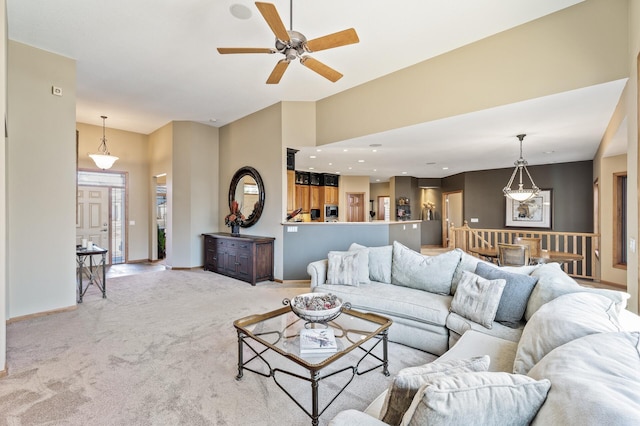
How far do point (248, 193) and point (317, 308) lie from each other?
4373 mm

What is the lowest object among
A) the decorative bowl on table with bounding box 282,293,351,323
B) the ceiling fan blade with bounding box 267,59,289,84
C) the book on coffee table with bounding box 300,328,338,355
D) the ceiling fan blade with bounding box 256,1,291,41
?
the book on coffee table with bounding box 300,328,338,355

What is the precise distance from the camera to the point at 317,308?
2229 mm

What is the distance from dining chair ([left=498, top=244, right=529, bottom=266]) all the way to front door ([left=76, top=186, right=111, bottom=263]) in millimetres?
8092

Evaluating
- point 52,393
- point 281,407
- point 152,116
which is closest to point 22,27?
point 152,116

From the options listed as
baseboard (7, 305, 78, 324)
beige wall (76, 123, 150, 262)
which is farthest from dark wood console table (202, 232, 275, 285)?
beige wall (76, 123, 150, 262)

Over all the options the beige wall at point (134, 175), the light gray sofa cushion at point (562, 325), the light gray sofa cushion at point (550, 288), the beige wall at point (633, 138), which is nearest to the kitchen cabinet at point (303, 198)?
the beige wall at point (134, 175)

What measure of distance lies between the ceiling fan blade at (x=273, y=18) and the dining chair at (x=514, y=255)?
13.8ft

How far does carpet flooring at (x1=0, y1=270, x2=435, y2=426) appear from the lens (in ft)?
6.41

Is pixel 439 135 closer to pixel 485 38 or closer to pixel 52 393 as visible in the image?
pixel 485 38

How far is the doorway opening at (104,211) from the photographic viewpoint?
21.9 feet

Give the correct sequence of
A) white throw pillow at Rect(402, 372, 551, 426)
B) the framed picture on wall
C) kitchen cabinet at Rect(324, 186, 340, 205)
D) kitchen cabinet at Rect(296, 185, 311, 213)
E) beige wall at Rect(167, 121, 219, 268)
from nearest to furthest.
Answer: white throw pillow at Rect(402, 372, 551, 426) < beige wall at Rect(167, 121, 219, 268) < the framed picture on wall < kitchen cabinet at Rect(296, 185, 311, 213) < kitchen cabinet at Rect(324, 186, 340, 205)

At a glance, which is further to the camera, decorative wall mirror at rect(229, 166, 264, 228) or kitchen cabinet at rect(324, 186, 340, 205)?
kitchen cabinet at rect(324, 186, 340, 205)

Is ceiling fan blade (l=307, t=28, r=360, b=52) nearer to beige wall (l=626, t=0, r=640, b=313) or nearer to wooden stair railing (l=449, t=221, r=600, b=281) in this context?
beige wall (l=626, t=0, r=640, b=313)

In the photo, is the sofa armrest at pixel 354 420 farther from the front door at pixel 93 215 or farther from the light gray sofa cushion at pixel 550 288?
the front door at pixel 93 215
